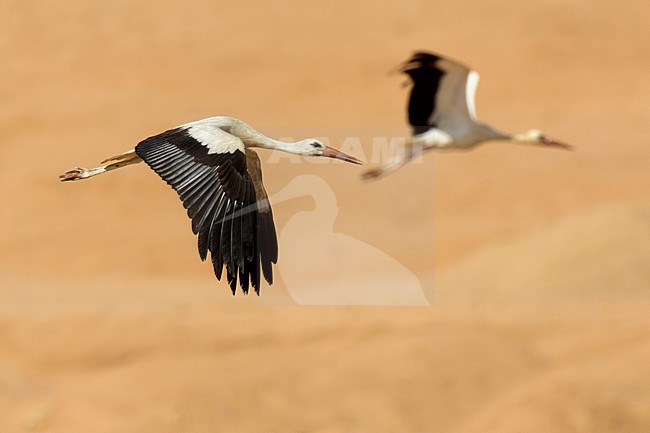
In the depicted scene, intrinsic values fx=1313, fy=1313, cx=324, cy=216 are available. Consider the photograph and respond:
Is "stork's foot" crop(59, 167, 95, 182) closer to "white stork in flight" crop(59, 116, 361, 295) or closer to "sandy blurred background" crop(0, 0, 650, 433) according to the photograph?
"white stork in flight" crop(59, 116, 361, 295)

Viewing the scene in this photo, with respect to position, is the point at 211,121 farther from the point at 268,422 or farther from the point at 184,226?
the point at 184,226

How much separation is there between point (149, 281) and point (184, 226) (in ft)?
8.13

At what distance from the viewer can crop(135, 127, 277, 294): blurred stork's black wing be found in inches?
359

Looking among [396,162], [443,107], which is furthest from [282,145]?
[443,107]

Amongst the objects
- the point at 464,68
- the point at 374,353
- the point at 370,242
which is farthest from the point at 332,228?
the point at 464,68

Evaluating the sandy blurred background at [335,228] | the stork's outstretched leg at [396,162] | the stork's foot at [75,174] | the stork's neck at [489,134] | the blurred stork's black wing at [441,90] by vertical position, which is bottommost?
the sandy blurred background at [335,228]

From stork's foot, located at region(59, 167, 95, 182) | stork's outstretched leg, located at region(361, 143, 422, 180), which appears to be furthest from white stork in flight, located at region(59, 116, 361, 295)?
stork's outstretched leg, located at region(361, 143, 422, 180)

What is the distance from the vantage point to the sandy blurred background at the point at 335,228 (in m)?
18.0

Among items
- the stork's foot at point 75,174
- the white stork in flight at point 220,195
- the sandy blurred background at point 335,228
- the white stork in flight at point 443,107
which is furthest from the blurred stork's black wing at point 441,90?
the white stork in flight at point 220,195

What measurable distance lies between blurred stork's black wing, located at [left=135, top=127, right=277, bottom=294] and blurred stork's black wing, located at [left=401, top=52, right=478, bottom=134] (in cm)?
542

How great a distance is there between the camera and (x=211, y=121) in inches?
403

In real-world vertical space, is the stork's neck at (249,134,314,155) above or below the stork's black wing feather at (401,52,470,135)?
above

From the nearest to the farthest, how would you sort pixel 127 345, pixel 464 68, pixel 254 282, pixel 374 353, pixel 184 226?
1. pixel 254 282
2. pixel 464 68
3. pixel 374 353
4. pixel 127 345
5. pixel 184 226

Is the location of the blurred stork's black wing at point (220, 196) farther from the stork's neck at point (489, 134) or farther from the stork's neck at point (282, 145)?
the stork's neck at point (489, 134)
